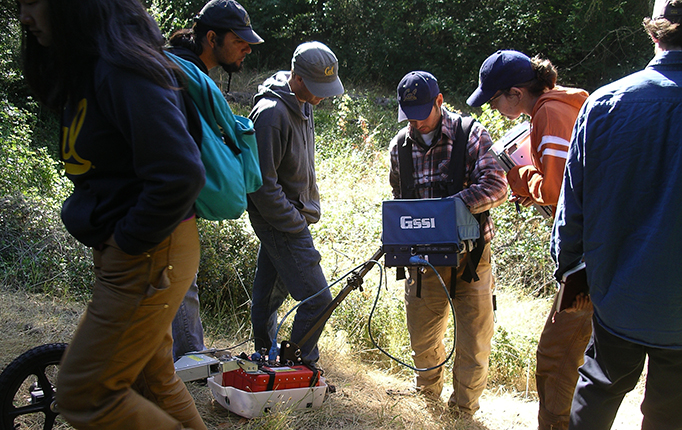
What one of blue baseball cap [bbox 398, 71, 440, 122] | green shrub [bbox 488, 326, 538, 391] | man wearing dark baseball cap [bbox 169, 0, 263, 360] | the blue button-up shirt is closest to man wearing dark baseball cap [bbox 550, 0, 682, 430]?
the blue button-up shirt

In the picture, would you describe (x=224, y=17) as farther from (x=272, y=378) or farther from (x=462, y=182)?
(x=272, y=378)

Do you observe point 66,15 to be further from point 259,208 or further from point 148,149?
point 259,208

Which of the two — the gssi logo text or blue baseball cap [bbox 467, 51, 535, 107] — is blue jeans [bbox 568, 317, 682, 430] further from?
blue baseball cap [bbox 467, 51, 535, 107]

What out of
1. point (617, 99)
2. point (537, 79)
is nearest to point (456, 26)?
point (537, 79)

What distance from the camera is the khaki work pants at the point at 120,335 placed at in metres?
1.83

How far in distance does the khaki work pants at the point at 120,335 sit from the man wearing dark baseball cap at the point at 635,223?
159 centimetres

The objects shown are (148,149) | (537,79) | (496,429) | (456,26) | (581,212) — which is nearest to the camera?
(148,149)

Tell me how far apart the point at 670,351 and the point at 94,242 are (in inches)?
84.2

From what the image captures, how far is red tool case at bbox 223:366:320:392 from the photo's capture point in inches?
121

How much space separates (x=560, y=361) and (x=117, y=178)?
2.39m

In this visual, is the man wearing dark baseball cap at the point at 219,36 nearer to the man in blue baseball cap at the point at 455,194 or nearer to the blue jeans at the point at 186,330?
the man in blue baseball cap at the point at 455,194

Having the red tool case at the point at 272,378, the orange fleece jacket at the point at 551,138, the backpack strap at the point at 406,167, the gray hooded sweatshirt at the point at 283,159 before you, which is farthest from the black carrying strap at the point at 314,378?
the orange fleece jacket at the point at 551,138

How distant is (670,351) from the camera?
2.01 meters

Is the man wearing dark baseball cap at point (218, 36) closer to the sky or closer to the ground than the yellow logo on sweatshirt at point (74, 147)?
closer to the sky
